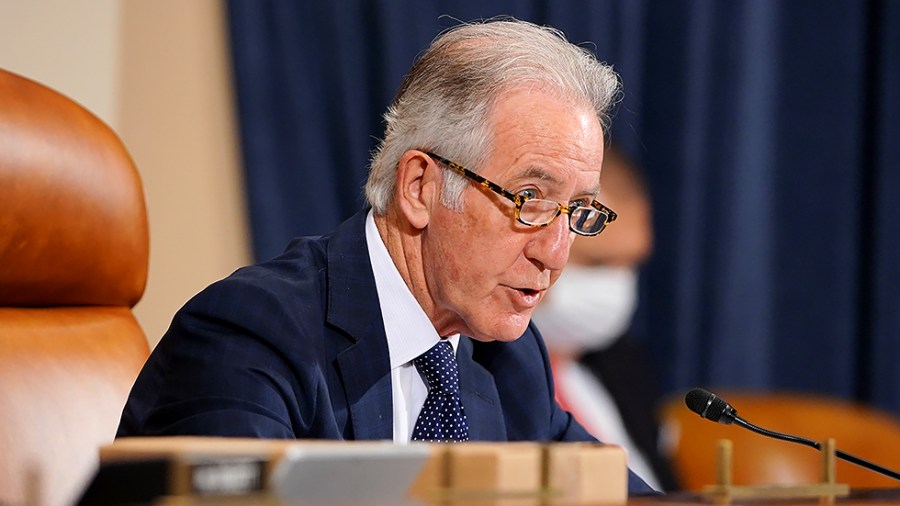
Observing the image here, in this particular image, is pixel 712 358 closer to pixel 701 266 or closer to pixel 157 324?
pixel 701 266

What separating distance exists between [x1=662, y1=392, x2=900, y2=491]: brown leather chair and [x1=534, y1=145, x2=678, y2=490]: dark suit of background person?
0.47 feet

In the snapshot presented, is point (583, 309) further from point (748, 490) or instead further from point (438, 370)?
point (748, 490)

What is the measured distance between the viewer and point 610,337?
3.18 meters

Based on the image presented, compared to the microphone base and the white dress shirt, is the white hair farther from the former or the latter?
the microphone base

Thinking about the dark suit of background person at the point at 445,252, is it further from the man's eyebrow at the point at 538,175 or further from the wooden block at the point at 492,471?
the wooden block at the point at 492,471

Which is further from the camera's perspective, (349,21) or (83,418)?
(349,21)

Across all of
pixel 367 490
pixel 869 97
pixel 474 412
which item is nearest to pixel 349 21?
pixel 474 412

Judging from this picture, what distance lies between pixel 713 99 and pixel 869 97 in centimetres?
58

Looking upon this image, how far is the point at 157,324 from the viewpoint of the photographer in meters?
2.79

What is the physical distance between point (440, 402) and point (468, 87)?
1.51ft

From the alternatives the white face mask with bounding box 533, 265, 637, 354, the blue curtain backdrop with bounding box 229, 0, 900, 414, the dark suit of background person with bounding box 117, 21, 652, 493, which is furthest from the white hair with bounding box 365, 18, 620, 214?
the white face mask with bounding box 533, 265, 637, 354

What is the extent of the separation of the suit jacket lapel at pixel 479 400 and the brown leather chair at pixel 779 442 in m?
1.40

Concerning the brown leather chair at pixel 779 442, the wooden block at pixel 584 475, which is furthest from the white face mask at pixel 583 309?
the wooden block at pixel 584 475

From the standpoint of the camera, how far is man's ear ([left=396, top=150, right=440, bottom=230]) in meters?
1.80
